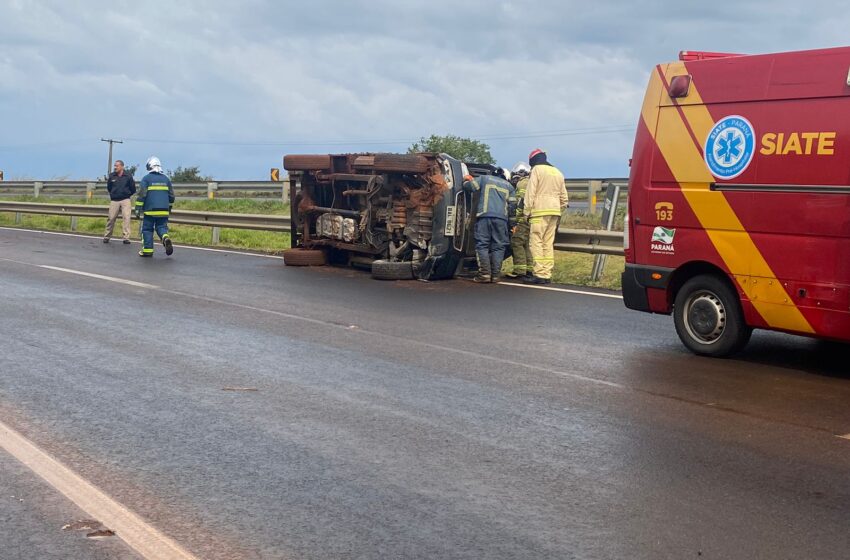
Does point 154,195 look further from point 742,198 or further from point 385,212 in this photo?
point 742,198

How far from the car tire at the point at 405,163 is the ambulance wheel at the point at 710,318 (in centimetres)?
575

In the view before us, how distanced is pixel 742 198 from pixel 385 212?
24.4ft

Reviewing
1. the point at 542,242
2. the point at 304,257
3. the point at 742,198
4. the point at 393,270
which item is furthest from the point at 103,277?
the point at 742,198

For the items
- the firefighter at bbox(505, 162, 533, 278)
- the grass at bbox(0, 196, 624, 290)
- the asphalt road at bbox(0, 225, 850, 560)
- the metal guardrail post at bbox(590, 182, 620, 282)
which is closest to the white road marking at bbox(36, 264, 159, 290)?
the asphalt road at bbox(0, 225, 850, 560)

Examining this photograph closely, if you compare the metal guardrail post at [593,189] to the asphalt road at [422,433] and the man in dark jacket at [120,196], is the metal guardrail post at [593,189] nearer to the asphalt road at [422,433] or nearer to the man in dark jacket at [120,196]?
the man in dark jacket at [120,196]

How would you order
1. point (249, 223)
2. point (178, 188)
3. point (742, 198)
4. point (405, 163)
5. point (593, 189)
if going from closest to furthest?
1. point (742, 198)
2. point (405, 163)
3. point (249, 223)
4. point (593, 189)
5. point (178, 188)

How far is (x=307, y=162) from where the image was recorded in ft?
53.0

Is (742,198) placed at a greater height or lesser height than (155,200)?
greater

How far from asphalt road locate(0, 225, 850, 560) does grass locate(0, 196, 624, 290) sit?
456 centimetres

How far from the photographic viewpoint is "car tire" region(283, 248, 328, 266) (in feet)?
54.0

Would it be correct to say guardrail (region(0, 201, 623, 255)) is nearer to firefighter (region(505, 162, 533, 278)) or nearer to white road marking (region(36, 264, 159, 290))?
firefighter (region(505, 162, 533, 278))

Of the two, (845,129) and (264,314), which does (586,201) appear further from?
(845,129)

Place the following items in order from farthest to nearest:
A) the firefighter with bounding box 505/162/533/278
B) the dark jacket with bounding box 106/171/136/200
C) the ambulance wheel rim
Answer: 1. the dark jacket with bounding box 106/171/136/200
2. the firefighter with bounding box 505/162/533/278
3. the ambulance wheel rim

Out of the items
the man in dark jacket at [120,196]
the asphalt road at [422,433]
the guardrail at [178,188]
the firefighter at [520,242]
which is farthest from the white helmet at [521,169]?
the guardrail at [178,188]
